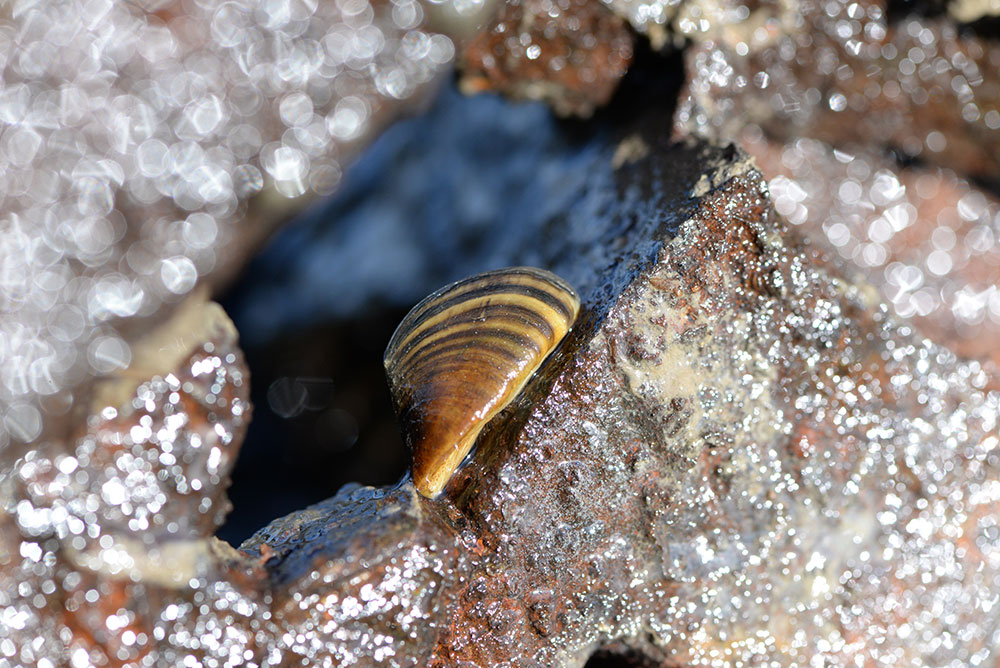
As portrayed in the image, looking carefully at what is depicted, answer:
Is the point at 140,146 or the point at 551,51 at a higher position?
the point at 551,51

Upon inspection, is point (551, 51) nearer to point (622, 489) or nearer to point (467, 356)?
point (467, 356)

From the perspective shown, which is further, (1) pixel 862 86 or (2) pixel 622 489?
(1) pixel 862 86

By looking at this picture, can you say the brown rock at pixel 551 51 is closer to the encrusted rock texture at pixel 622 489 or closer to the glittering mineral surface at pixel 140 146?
the encrusted rock texture at pixel 622 489

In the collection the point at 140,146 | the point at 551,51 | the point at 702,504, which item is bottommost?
the point at 702,504

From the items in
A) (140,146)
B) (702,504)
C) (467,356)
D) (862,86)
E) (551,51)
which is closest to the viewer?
(467,356)

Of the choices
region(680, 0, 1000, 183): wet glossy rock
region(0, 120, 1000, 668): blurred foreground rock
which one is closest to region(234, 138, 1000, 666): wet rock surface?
region(0, 120, 1000, 668): blurred foreground rock

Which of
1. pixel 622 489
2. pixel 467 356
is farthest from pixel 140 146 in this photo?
pixel 622 489

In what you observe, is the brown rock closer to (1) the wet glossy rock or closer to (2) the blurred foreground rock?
(1) the wet glossy rock

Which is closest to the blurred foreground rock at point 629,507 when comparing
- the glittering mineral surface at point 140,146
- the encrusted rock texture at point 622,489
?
the encrusted rock texture at point 622,489
